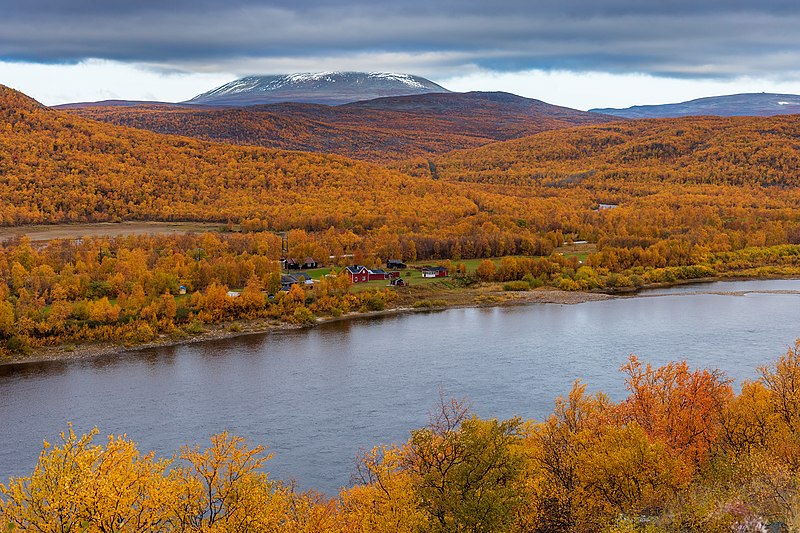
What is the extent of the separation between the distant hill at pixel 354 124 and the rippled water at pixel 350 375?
91.1 m

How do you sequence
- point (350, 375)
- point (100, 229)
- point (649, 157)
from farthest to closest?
point (649, 157), point (100, 229), point (350, 375)

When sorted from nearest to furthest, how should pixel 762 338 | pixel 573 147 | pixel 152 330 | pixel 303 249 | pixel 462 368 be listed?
1. pixel 462 368
2. pixel 762 338
3. pixel 152 330
4. pixel 303 249
5. pixel 573 147

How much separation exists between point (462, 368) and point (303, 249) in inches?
875

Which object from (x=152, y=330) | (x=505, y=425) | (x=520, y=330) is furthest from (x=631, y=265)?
(x=505, y=425)

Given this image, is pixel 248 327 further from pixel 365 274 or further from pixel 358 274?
pixel 365 274

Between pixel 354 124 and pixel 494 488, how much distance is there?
142325 millimetres

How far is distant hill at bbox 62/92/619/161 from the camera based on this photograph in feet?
413

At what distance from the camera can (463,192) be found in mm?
75812

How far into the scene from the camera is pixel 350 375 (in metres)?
26.5

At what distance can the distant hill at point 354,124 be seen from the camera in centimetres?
12600

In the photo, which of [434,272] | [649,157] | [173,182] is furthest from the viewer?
[649,157]

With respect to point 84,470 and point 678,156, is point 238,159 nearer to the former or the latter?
point 678,156

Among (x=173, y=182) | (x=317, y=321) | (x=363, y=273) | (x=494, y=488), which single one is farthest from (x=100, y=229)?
(x=494, y=488)

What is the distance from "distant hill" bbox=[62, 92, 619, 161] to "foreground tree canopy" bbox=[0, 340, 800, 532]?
11053 cm
